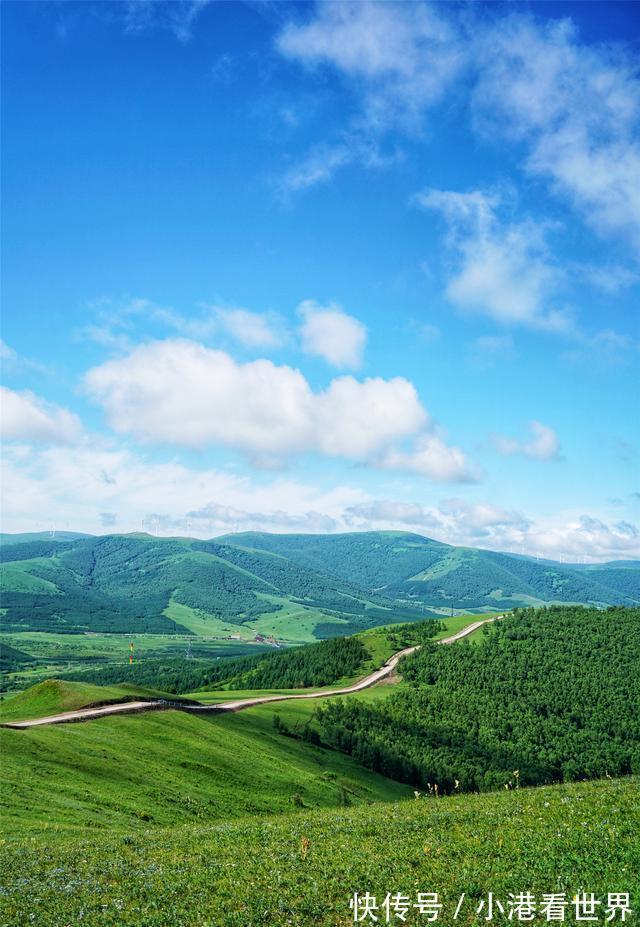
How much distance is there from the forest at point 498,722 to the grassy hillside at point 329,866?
75.6m

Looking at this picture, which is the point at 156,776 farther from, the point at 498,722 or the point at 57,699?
the point at 498,722

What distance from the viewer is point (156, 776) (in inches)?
2331

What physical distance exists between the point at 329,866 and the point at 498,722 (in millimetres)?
143531

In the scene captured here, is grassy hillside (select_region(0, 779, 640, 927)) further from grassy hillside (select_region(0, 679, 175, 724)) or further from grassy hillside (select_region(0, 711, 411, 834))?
grassy hillside (select_region(0, 679, 175, 724))

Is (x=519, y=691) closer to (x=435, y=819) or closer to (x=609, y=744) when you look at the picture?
(x=609, y=744)

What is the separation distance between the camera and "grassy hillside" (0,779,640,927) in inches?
781

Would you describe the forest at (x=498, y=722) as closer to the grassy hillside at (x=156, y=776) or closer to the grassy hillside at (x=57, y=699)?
the grassy hillside at (x=156, y=776)

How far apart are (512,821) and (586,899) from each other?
9261 millimetres

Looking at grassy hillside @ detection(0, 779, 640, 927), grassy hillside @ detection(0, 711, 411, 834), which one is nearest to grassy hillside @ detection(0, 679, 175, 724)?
grassy hillside @ detection(0, 711, 411, 834)

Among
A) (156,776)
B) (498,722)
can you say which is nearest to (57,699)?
(156,776)

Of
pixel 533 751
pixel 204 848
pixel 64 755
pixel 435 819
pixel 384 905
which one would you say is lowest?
pixel 533 751

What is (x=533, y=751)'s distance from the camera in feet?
444

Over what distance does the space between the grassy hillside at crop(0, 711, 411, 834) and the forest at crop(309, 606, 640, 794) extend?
1977 centimetres

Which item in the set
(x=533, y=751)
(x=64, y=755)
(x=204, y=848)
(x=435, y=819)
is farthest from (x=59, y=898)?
(x=533, y=751)
